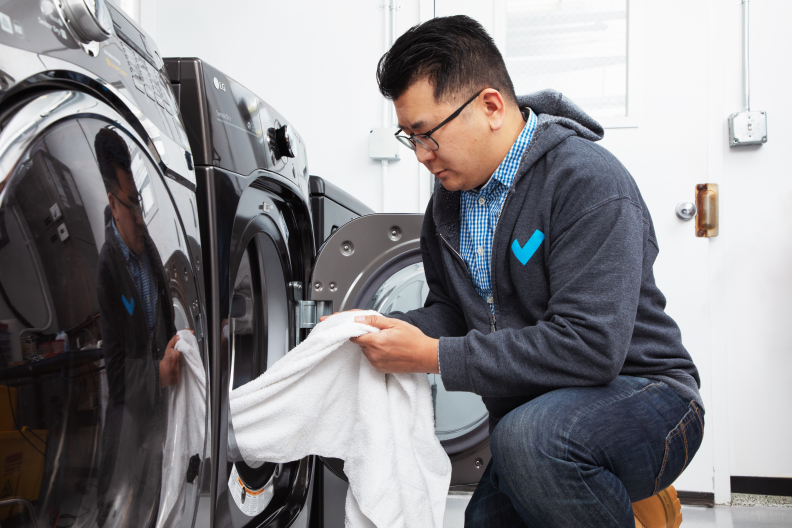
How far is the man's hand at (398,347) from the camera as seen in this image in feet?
2.70

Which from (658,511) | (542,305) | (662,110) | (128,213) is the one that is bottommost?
(658,511)

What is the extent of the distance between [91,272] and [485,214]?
2.01 ft

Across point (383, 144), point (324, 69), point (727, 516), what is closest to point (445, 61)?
point (383, 144)

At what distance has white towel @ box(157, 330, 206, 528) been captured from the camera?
601 mm

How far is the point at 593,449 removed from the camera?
2.44 ft

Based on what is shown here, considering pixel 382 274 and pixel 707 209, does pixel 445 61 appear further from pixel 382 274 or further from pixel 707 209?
pixel 707 209

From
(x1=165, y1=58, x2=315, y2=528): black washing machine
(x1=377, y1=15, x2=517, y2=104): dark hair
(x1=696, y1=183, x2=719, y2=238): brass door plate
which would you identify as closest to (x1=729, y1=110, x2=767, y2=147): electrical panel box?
(x1=696, y1=183, x2=719, y2=238): brass door plate

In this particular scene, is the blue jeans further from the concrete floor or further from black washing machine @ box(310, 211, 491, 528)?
the concrete floor

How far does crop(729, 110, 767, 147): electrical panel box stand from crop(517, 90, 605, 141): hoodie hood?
1006mm

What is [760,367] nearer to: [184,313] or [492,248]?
[492,248]

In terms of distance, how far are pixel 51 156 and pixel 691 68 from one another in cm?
181

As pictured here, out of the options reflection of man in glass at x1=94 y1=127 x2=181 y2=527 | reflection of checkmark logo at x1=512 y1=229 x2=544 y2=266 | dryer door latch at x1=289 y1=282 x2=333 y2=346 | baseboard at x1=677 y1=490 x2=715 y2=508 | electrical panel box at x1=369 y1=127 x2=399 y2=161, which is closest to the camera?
reflection of man in glass at x1=94 y1=127 x2=181 y2=527

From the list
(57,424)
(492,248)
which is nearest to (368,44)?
(492,248)

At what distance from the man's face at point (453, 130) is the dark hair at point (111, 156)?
436 millimetres
